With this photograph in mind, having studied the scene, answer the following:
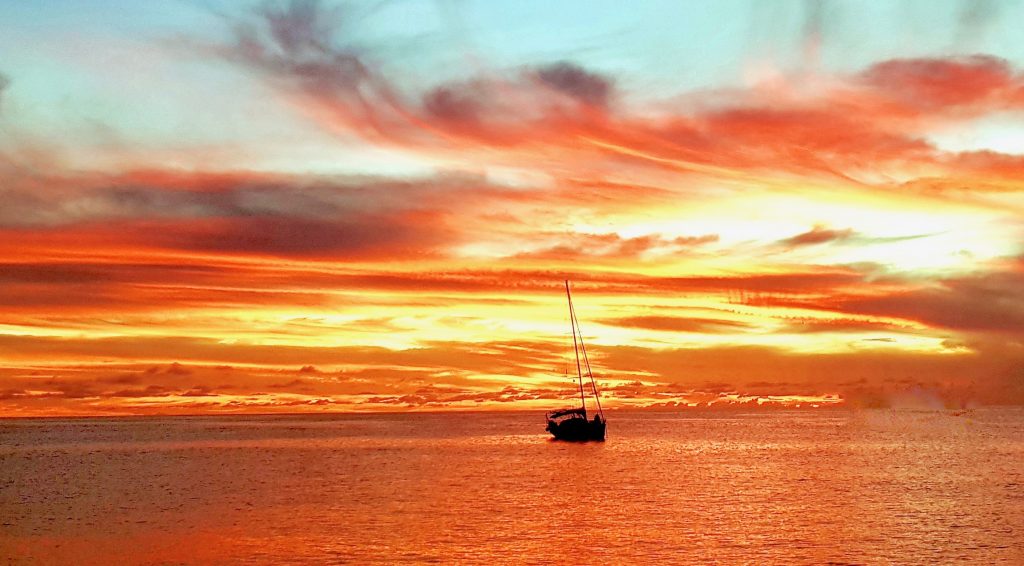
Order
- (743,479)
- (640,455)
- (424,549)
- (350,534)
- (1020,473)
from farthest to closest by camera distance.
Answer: (640,455)
(1020,473)
(743,479)
(350,534)
(424,549)

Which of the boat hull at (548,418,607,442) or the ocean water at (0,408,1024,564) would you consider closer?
the ocean water at (0,408,1024,564)

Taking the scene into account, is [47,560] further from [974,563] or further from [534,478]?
[534,478]

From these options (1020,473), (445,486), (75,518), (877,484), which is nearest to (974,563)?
(877,484)

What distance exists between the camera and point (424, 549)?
58.6 metres

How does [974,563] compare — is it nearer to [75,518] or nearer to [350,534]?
[350,534]

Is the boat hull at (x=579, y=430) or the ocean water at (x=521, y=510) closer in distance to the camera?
the ocean water at (x=521, y=510)

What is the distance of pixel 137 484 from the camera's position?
10531 cm

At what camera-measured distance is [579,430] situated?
177250 mm

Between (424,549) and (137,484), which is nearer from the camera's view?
(424,549)

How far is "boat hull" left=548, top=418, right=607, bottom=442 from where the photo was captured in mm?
175750

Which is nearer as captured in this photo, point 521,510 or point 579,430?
point 521,510

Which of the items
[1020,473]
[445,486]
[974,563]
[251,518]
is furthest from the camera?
[1020,473]

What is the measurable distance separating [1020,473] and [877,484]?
2646 centimetres

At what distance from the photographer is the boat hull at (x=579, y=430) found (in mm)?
175750
